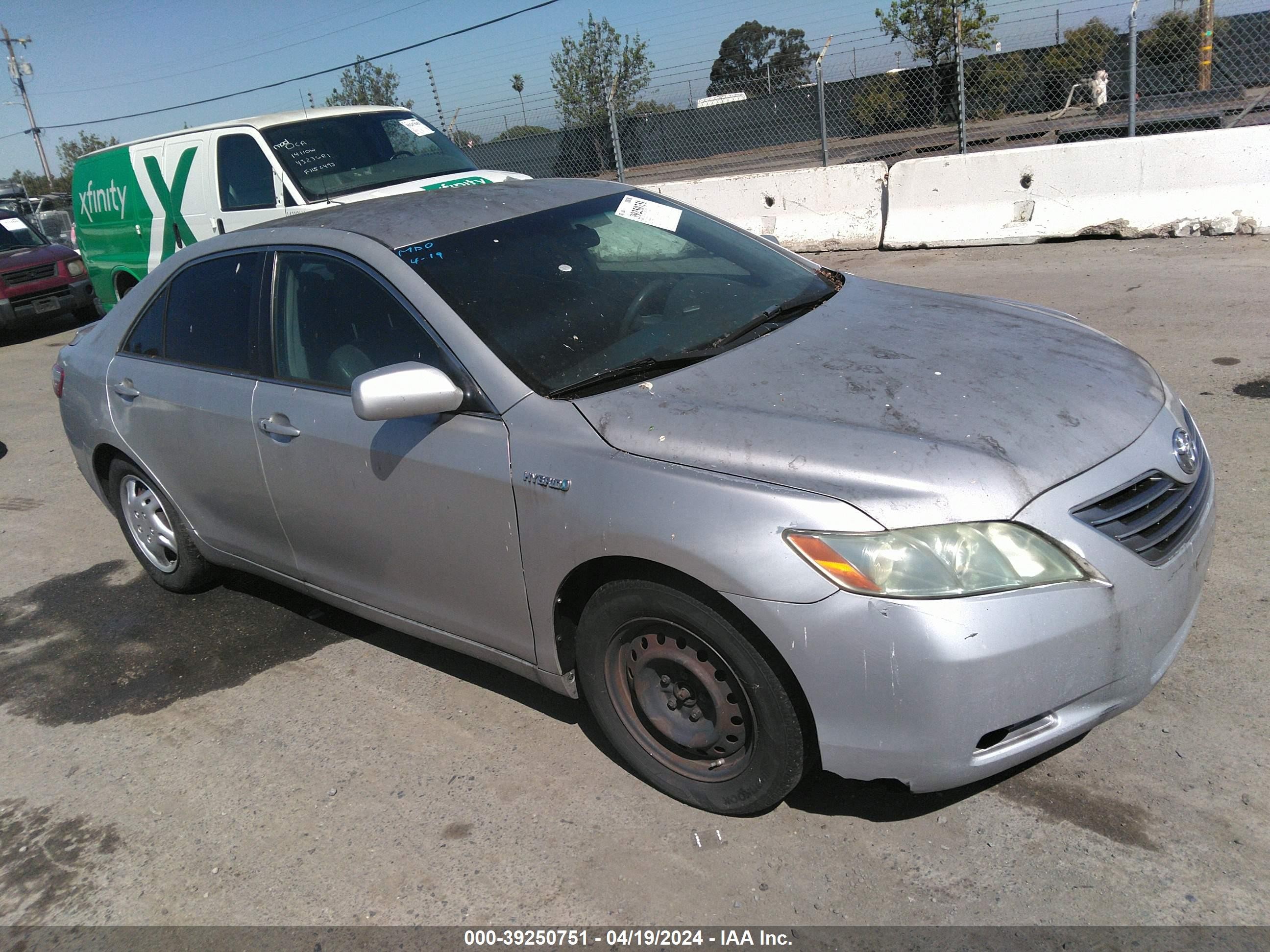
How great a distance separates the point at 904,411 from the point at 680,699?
3.28ft

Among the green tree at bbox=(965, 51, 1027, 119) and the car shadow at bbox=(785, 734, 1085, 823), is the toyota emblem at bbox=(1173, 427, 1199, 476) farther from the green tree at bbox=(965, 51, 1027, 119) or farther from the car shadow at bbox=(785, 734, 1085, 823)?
the green tree at bbox=(965, 51, 1027, 119)

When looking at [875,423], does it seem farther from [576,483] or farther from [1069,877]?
[1069,877]

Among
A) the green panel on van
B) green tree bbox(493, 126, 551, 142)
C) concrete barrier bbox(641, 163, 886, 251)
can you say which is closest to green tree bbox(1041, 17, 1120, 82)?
concrete barrier bbox(641, 163, 886, 251)

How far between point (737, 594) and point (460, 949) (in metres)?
1.15

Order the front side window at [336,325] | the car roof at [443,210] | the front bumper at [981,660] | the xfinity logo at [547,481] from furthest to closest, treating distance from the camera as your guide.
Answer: the car roof at [443,210] → the front side window at [336,325] → the xfinity logo at [547,481] → the front bumper at [981,660]

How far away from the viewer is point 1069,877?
2521mm

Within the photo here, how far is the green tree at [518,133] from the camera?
18.8m

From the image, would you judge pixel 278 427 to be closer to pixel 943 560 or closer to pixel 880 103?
pixel 943 560

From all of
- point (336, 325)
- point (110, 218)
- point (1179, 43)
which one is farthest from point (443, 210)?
point (1179, 43)

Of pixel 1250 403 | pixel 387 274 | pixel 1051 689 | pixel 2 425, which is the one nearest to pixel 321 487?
pixel 387 274

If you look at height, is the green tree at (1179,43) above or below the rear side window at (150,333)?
above

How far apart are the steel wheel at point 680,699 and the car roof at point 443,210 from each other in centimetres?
162

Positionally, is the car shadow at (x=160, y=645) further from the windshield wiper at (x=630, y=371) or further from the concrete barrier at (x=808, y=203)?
the concrete barrier at (x=808, y=203)

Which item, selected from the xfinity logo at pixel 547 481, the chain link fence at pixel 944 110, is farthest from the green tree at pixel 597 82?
the xfinity logo at pixel 547 481
